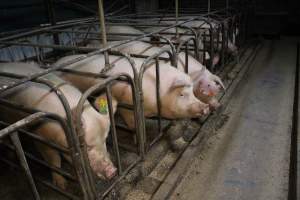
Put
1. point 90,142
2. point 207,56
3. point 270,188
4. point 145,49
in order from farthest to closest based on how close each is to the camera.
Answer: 1. point 207,56
2. point 145,49
3. point 270,188
4. point 90,142

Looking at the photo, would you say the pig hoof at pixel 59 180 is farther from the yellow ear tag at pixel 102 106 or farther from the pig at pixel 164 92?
the pig at pixel 164 92

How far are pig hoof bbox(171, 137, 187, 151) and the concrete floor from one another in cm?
19

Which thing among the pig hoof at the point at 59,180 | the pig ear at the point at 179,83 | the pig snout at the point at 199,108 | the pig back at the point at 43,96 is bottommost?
the pig hoof at the point at 59,180

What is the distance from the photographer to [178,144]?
118 inches

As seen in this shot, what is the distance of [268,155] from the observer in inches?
111

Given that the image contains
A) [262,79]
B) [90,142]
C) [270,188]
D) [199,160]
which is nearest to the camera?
[90,142]

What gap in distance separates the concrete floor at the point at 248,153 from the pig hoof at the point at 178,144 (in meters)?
0.19

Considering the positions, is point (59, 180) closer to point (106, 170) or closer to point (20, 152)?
point (106, 170)

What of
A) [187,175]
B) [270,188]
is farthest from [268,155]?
[187,175]

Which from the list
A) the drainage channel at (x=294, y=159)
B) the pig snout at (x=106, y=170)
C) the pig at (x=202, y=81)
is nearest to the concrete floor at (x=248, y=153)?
the drainage channel at (x=294, y=159)

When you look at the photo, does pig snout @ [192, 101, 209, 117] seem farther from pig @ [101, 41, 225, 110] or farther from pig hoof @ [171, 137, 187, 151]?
pig hoof @ [171, 137, 187, 151]

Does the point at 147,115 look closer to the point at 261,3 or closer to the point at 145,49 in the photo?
the point at 145,49

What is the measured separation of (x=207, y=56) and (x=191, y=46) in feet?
1.54

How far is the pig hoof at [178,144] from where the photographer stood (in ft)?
9.65
